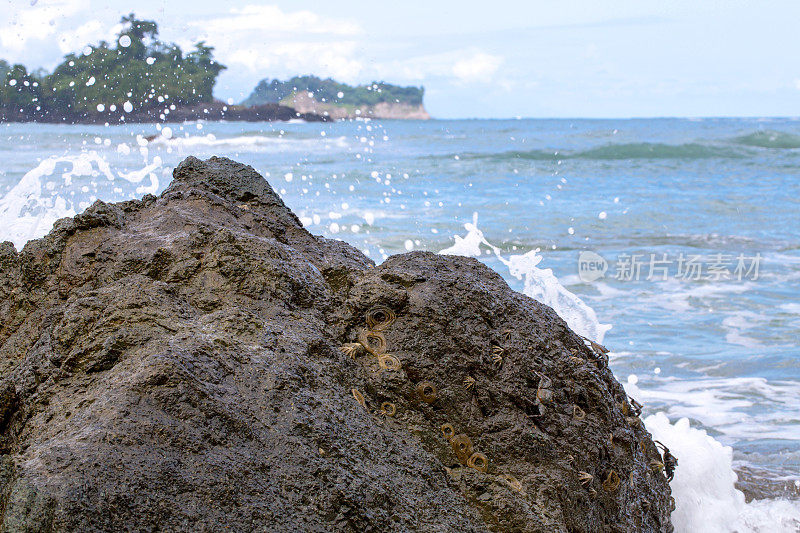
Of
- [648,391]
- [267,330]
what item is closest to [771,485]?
[648,391]

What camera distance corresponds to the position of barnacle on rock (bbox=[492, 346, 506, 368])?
1.66 meters

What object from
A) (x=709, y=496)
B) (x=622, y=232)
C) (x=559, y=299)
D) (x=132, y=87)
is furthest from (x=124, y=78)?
(x=709, y=496)

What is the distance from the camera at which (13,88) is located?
43.5 feet

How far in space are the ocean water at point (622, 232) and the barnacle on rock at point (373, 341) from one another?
1279mm

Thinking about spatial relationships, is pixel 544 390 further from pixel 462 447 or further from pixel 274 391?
pixel 274 391

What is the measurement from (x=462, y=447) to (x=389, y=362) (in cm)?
22

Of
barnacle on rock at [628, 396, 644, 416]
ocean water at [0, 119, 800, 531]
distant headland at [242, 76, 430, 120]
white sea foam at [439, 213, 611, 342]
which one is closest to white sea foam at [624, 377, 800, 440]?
ocean water at [0, 119, 800, 531]

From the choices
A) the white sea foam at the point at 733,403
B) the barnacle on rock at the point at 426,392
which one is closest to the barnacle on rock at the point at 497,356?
the barnacle on rock at the point at 426,392

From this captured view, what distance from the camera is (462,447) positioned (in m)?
1.53

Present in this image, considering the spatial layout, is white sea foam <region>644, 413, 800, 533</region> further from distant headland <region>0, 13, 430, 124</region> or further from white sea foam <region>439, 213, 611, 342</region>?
distant headland <region>0, 13, 430, 124</region>

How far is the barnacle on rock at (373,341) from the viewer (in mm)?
1574

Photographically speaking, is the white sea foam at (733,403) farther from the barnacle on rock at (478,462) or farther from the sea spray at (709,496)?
the barnacle on rock at (478,462)

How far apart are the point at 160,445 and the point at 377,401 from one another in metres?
0.48

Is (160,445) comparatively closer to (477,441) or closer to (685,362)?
(477,441)
